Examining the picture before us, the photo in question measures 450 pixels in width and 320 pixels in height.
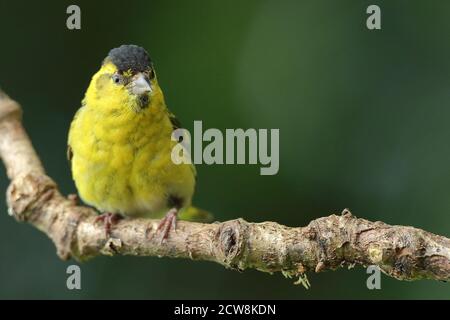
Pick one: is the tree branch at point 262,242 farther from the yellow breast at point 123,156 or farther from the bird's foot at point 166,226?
the yellow breast at point 123,156

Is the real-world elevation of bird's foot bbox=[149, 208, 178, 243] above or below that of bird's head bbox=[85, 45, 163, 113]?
below

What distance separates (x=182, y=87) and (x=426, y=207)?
1.73 metres

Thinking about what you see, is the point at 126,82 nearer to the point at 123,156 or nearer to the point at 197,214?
the point at 123,156

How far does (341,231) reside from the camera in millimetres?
2434

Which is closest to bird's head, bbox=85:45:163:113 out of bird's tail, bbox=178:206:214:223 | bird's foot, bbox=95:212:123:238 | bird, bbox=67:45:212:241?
bird, bbox=67:45:212:241

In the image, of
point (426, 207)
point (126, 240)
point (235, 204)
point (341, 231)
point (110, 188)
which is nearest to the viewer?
point (341, 231)

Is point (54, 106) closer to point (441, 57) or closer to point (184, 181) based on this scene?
point (184, 181)

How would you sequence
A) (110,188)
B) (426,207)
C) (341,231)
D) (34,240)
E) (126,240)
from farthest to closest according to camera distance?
(34,240) → (426,207) → (110,188) → (126,240) → (341,231)

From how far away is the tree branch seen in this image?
91.8 inches

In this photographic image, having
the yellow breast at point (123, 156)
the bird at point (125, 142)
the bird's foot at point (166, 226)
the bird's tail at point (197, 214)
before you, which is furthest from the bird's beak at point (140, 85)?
the bird's tail at point (197, 214)

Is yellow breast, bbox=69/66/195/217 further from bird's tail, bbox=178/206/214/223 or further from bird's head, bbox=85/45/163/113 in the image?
bird's tail, bbox=178/206/214/223

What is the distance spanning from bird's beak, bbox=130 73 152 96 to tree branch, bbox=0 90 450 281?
25.8 inches

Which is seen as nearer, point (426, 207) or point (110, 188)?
point (110, 188)

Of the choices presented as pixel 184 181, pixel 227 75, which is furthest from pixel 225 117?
pixel 184 181
